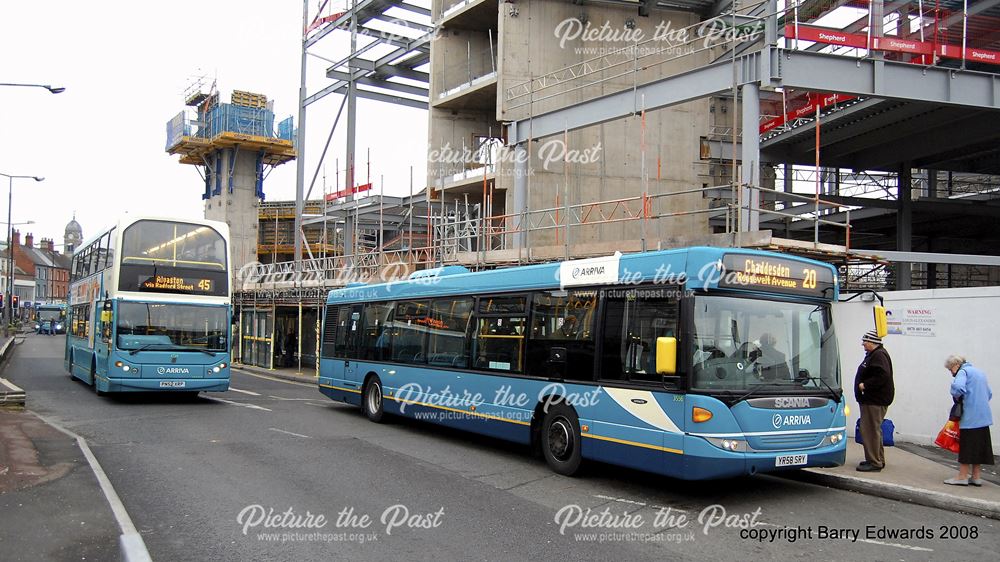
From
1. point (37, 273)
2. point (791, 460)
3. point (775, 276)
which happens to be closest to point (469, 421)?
point (791, 460)

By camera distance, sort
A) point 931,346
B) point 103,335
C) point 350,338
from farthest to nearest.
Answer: point 103,335, point 350,338, point 931,346

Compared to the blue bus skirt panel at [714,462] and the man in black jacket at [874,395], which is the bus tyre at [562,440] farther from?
the man in black jacket at [874,395]

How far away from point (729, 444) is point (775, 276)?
2049mm

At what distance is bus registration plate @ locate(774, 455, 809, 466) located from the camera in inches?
332

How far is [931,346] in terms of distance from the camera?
1179 centimetres

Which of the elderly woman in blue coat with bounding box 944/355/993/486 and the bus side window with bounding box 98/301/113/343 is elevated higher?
the bus side window with bounding box 98/301/113/343

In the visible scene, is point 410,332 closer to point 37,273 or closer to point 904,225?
point 904,225

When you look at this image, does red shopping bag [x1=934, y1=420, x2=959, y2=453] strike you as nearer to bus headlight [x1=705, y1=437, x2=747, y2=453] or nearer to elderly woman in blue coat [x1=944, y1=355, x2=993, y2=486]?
elderly woman in blue coat [x1=944, y1=355, x2=993, y2=486]

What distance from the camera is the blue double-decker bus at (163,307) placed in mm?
16781

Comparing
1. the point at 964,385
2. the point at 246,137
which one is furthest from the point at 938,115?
the point at 246,137

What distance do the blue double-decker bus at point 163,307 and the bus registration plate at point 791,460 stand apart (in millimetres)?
13071

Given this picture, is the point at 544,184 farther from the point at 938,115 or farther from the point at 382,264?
the point at 938,115

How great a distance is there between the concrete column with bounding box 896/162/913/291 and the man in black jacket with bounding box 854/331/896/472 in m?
15.2

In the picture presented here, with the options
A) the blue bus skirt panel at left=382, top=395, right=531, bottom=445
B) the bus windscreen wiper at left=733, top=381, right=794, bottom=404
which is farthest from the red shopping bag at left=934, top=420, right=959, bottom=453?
the blue bus skirt panel at left=382, top=395, right=531, bottom=445
